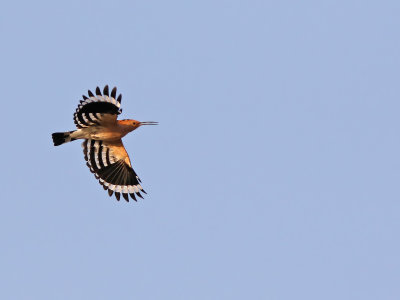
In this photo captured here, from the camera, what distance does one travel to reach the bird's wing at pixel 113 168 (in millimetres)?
16516

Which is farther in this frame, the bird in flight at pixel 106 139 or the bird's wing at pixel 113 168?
the bird's wing at pixel 113 168

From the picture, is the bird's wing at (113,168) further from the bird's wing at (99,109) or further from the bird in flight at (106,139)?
the bird's wing at (99,109)

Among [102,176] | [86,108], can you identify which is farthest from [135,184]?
[86,108]

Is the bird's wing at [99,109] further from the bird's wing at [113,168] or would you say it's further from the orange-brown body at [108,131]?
the bird's wing at [113,168]

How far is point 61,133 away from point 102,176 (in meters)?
1.09

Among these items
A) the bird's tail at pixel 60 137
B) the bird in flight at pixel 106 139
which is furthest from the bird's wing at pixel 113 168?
the bird's tail at pixel 60 137

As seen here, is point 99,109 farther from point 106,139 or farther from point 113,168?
point 113,168

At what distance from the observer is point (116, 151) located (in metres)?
16.6

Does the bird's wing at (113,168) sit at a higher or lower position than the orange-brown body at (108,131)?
lower

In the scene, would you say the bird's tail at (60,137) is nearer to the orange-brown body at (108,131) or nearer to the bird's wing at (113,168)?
the orange-brown body at (108,131)

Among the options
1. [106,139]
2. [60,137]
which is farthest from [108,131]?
[60,137]

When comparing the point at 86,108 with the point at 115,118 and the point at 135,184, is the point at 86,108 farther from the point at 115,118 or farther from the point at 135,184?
the point at 135,184

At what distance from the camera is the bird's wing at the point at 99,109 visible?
51.5ft

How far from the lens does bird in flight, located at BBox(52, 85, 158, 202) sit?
51.7 ft
